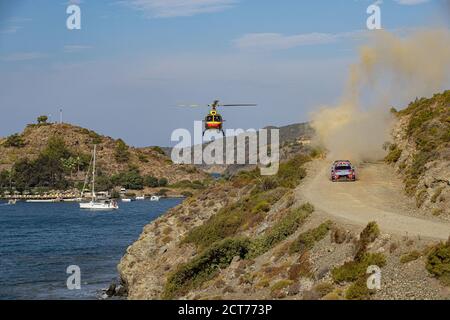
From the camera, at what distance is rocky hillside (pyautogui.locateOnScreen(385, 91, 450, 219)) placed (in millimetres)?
36375

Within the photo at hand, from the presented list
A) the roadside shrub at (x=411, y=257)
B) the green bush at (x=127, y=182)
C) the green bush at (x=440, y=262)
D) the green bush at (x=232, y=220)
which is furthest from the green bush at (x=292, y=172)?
the green bush at (x=127, y=182)

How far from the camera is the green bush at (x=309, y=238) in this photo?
96.7 ft

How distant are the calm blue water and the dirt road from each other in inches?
626

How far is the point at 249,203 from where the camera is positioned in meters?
43.6

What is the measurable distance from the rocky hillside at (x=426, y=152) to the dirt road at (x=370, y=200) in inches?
36.3

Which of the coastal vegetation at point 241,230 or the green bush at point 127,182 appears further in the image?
the green bush at point 127,182

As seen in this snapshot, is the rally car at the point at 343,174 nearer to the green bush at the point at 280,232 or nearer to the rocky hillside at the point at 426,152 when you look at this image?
the rocky hillside at the point at 426,152

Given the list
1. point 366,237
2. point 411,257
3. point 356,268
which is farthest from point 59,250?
point 411,257

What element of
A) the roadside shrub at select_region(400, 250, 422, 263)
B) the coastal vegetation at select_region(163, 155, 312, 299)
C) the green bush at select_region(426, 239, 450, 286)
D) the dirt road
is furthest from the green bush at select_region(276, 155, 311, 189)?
the green bush at select_region(426, 239, 450, 286)

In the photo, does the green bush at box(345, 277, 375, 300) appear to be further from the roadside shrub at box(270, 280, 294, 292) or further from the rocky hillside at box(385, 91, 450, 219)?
the rocky hillside at box(385, 91, 450, 219)
